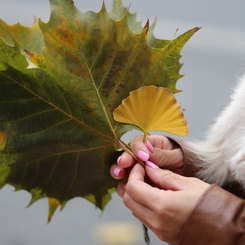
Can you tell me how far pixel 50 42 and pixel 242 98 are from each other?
24 centimetres

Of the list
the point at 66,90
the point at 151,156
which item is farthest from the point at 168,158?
the point at 66,90

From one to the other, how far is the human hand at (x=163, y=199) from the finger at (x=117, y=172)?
12 mm

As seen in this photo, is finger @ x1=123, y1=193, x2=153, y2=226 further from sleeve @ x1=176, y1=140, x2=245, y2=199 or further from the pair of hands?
sleeve @ x1=176, y1=140, x2=245, y2=199

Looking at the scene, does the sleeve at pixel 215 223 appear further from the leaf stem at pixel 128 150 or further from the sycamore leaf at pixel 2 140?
the sycamore leaf at pixel 2 140

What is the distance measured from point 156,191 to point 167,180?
0.07 feet

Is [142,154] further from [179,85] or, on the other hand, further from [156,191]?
[179,85]

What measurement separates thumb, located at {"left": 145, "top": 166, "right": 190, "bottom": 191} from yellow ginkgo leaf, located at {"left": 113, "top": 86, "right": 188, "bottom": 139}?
0.05 metres

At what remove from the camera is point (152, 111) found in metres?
0.41

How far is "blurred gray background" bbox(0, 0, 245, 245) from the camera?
123 cm

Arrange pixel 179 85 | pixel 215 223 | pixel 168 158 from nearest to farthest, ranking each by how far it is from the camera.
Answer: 1. pixel 215 223
2. pixel 168 158
3. pixel 179 85

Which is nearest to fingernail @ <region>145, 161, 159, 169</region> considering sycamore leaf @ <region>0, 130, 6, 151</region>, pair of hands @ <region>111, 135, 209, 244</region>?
pair of hands @ <region>111, 135, 209, 244</region>

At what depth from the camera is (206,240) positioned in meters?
0.39

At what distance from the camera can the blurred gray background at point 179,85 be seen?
4.04 feet

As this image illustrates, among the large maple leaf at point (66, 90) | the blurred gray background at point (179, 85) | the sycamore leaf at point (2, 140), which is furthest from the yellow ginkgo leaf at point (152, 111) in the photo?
the blurred gray background at point (179, 85)
